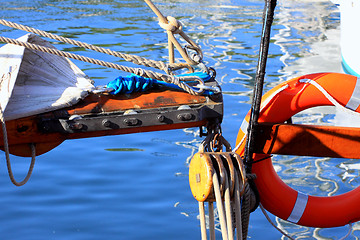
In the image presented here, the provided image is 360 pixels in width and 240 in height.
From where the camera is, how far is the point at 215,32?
1069 centimetres

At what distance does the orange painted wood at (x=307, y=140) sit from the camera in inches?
99.5

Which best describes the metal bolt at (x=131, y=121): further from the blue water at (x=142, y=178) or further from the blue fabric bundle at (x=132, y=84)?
the blue water at (x=142, y=178)

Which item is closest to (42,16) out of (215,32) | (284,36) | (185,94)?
(215,32)

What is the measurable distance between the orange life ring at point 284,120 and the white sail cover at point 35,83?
878 millimetres

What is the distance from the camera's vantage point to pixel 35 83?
243 centimetres

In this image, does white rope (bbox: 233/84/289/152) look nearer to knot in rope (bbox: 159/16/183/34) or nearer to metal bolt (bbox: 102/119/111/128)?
knot in rope (bbox: 159/16/183/34)

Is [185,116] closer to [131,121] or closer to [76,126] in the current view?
[131,121]

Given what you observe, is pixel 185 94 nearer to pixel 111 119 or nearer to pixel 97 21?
pixel 111 119

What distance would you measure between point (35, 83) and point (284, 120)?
4.00 ft

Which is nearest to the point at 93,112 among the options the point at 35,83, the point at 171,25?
the point at 35,83

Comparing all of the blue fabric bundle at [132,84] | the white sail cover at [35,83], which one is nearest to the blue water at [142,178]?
the white sail cover at [35,83]

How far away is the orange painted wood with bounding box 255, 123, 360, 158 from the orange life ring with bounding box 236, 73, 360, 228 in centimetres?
19

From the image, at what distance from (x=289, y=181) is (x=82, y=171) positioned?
1820 millimetres

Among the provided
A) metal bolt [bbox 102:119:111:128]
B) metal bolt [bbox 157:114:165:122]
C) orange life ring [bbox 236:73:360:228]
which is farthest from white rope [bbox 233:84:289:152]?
metal bolt [bbox 102:119:111:128]
